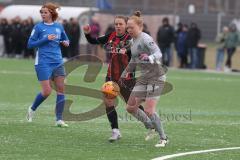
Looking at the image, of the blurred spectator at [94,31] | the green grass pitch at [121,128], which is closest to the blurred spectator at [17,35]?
the blurred spectator at [94,31]

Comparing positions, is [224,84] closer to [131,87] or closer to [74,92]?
[74,92]

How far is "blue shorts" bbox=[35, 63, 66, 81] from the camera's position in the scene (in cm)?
1448

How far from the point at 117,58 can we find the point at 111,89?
608mm

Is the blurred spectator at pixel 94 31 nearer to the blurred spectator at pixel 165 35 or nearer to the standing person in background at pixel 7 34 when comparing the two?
the blurred spectator at pixel 165 35

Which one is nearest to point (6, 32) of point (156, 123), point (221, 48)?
point (221, 48)

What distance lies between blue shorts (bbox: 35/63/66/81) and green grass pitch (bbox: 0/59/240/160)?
2.77ft

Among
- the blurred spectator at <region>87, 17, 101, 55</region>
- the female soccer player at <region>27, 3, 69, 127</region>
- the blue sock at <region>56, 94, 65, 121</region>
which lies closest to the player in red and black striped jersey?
the female soccer player at <region>27, 3, 69, 127</region>

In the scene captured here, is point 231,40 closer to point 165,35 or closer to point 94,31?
point 165,35

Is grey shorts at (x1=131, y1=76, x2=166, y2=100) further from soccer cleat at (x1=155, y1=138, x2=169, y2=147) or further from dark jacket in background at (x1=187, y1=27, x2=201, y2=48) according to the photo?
dark jacket in background at (x1=187, y1=27, x2=201, y2=48)

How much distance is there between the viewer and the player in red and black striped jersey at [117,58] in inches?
503

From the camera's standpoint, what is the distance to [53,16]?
14.5 meters

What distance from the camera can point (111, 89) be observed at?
12.7 metres

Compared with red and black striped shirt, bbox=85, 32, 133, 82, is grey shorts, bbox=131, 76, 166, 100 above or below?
below

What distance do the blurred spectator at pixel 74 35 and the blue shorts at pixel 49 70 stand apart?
22.3m
